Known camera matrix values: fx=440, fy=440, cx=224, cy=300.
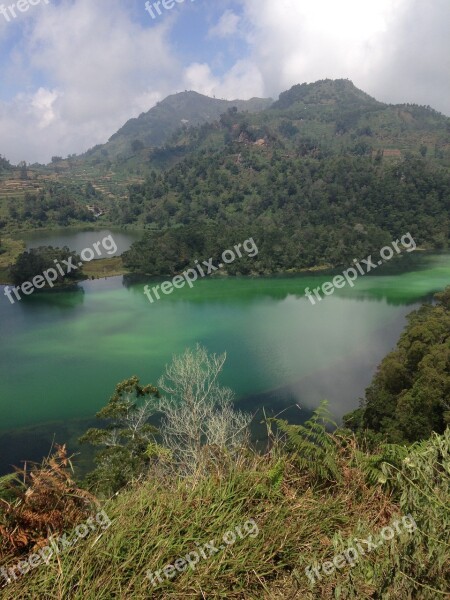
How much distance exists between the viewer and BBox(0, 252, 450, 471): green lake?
19750 mm

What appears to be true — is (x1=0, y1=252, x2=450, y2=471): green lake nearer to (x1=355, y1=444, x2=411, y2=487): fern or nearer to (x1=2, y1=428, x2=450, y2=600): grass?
(x1=2, y1=428, x2=450, y2=600): grass

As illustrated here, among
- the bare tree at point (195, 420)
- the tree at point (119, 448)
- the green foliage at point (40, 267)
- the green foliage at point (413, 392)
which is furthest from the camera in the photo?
the green foliage at point (40, 267)

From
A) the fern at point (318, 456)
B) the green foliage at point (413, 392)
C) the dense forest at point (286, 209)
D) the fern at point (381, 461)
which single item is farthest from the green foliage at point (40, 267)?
the fern at point (381, 461)

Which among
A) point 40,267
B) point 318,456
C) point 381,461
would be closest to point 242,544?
point 318,456

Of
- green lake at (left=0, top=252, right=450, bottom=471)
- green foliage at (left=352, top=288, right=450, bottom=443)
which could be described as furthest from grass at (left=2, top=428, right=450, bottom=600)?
green lake at (left=0, top=252, right=450, bottom=471)

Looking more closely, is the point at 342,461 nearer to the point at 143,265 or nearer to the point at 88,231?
the point at 143,265

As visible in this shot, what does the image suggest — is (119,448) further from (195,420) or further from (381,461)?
(381,461)

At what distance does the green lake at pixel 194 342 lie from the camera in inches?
778

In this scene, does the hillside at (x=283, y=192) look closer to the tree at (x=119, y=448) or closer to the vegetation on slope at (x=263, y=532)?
the tree at (x=119, y=448)

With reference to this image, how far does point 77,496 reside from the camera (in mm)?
2535

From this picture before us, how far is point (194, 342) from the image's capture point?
27.5 metres

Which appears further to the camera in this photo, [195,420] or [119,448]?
[195,420]

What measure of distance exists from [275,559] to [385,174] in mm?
83171

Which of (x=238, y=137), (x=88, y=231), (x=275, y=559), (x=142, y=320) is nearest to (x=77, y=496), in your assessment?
(x=275, y=559)
